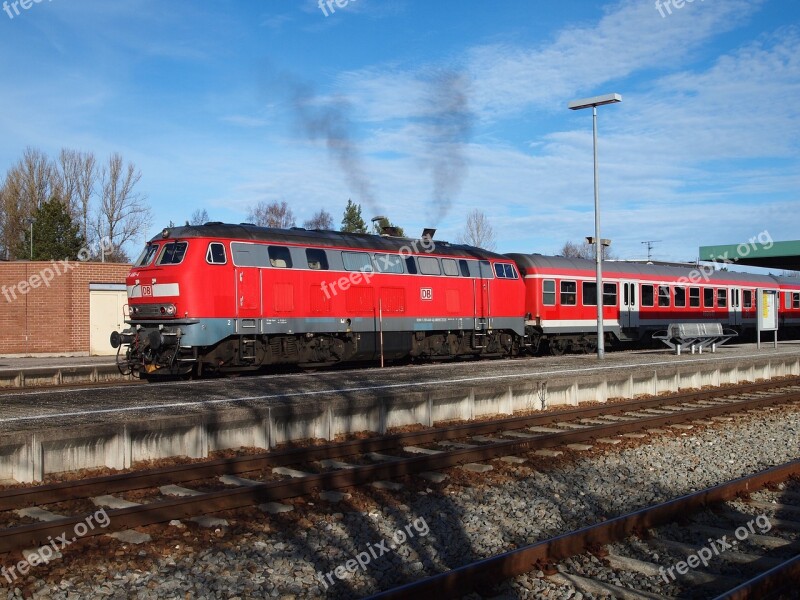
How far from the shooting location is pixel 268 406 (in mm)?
10969

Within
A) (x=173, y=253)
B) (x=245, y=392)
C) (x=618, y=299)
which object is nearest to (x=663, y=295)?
(x=618, y=299)

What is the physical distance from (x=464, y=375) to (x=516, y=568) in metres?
11.4

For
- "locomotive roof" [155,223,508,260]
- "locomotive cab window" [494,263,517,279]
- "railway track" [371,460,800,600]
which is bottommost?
"railway track" [371,460,800,600]

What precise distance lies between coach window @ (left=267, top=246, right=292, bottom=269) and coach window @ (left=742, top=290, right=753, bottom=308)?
26667mm

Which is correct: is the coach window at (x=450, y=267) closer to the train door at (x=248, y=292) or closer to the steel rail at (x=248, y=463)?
the train door at (x=248, y=292)

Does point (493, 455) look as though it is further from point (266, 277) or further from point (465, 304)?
point (465, 304)

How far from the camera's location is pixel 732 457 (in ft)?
36.1

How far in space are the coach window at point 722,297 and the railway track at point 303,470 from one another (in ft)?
69.6

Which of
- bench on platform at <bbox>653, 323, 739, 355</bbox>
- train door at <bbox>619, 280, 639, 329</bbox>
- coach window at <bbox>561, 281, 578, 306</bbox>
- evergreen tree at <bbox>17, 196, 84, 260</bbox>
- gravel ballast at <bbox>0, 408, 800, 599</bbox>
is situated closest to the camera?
gravel ballast at <bbox>0, 408, 800, 599</bbox>

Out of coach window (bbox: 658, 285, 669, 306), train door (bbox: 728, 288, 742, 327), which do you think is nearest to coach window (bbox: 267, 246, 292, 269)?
coach window (bbox: 658, 285, 669, 306)

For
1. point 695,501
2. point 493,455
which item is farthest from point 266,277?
point 695,501

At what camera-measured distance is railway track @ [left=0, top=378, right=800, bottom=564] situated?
726 cm

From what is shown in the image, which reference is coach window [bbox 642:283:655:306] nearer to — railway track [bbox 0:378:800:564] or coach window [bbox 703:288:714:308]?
coach window [bbox 703:288:714:308]

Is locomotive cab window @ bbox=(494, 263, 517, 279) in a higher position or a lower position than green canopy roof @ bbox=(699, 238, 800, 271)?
lower
